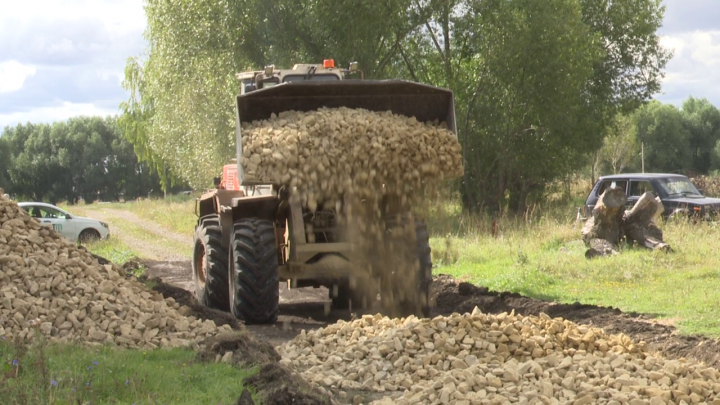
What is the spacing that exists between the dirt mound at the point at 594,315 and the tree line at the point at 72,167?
69314mm

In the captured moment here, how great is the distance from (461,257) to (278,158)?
8438 mm

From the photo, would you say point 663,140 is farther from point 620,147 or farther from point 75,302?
point 75,302

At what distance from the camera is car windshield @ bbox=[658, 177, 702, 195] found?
63.4 ft

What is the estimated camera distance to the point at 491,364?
7.61 m

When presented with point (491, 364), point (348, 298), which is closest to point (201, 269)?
point (348, 298)

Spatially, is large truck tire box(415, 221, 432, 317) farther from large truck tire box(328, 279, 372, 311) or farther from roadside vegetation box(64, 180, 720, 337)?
large truck tire box(328, 279, 372, 311)

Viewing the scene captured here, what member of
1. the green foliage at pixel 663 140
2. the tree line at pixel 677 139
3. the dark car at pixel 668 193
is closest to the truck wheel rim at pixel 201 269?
the dark car at pixel 668 193

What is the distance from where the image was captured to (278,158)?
9172mm

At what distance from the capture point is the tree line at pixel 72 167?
78.6 metres

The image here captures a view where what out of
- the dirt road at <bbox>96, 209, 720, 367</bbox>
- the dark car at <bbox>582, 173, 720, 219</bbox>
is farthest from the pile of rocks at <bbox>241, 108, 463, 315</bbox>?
the dark car at <bbox>582, 173, 720, 219</bbox>

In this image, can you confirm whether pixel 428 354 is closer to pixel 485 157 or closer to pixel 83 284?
pixel 83 284

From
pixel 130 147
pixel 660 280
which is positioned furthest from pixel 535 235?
pixel 130 147

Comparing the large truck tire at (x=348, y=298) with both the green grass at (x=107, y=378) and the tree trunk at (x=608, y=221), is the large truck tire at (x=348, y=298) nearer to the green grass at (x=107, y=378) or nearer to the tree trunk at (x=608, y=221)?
the green grass at (x=107, y=378)

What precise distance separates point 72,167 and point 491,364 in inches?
3056
